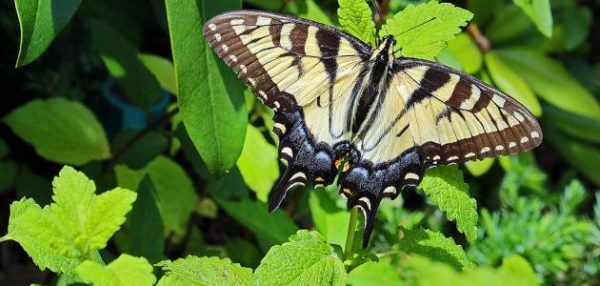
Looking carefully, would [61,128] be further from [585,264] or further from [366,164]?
[585,264]

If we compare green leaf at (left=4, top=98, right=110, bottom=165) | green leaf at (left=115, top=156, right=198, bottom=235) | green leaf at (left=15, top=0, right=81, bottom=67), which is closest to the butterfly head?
green leaf at (left=15, top=0, right=81, bottom=67)

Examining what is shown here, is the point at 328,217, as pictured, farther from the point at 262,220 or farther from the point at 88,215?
the point at 88,215

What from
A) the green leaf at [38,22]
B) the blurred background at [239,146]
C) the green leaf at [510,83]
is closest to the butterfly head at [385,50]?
the blurred background at [239,146]

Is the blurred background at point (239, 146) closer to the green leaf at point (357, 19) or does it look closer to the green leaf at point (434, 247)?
the green leaf at point (434, 247)

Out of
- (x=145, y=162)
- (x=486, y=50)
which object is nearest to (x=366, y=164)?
(x=145, y=162)

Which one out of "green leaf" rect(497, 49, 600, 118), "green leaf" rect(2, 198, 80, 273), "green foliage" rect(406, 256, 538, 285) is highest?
"green foliage" rect(406, 256, 538, 285)

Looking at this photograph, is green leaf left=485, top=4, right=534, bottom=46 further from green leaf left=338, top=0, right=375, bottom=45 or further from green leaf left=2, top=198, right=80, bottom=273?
green leaf left=2, top=198, right=80, bottom=273

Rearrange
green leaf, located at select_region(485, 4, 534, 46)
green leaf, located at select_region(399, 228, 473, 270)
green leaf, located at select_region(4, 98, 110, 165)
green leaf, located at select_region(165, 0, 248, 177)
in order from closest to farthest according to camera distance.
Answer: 1. green leaf, located at select_region(399, 228, 473, 270)
2. green leaf, located at select_region(165, 0, 248, 177)
3. green leaf, located at select_region(4, 98, 110, 165)
4. green leaf, located at select_region(485, 4, 534, 46)
